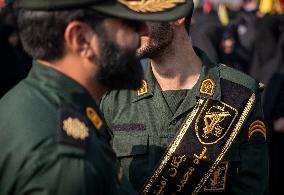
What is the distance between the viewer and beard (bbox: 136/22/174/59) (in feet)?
10.1

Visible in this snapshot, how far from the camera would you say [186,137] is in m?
3.12

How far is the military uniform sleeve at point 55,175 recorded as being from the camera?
74.7 inches

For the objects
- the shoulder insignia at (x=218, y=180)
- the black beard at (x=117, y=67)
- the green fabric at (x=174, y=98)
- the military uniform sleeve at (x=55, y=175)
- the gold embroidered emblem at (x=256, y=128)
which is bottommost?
the shoulder insignia at (x=218, y=180)

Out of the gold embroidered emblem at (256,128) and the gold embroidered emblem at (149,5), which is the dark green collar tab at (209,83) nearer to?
the gold embroidered emblem at (256,128)

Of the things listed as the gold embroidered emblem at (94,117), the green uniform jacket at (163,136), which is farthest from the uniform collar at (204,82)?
the gold embroidered emblem at (94,117)

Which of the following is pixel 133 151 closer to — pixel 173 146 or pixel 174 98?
pixel 173 146

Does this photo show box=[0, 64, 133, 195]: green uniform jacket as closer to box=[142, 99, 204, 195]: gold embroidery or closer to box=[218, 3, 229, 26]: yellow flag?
box=[142, 99, 204, 195]: gold embroidery

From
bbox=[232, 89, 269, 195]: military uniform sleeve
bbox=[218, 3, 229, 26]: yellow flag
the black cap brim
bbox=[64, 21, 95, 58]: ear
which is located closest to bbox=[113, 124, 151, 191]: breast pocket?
bbox=[232, 89, 269, 195]: military uniform sleeve

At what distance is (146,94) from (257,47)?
448cm

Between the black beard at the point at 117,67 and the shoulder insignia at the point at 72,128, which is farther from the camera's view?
the black beard at the point at 117,67

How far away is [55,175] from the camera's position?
1895 millimetres

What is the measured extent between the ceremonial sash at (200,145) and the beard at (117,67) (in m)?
0.89

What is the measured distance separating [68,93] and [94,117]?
121mm

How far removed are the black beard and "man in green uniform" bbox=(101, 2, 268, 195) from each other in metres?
0.79
